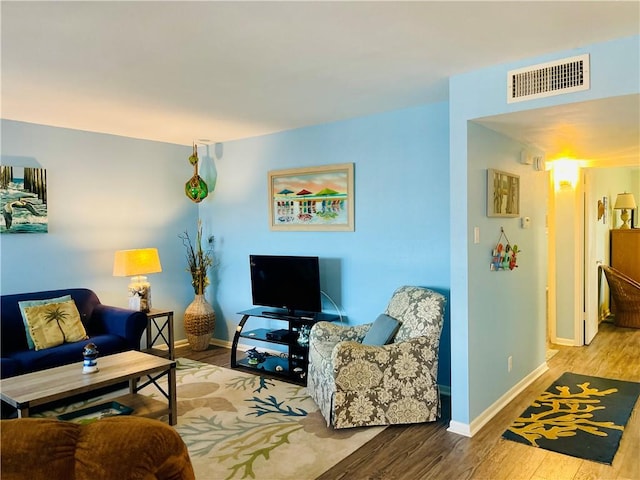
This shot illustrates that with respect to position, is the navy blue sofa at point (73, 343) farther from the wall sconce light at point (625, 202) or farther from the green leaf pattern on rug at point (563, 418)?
the wall sconce light at point (625, 202)

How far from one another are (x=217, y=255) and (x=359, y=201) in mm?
2130

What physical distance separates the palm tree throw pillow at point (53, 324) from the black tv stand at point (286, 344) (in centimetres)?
142

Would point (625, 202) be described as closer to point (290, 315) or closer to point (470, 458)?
point (290, 315)

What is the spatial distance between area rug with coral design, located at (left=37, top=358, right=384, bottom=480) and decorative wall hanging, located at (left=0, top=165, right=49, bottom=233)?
5.67 ft

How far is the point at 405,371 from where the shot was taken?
3184 millimetres

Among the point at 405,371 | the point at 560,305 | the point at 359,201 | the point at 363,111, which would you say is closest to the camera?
the point at 405,371

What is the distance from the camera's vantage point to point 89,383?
2.87m

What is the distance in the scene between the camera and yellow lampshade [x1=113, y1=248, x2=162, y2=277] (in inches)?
179

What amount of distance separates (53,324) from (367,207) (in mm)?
2890

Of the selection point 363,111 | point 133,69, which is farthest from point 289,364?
point 133,69

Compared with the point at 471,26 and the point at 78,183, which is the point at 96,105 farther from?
the point at 471,26

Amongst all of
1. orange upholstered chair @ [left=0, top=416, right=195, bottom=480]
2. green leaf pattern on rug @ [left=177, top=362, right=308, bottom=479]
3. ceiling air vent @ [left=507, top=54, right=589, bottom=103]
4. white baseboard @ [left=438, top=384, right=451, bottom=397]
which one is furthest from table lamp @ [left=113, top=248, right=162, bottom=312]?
orange upholstered chair @ [left=0, top=416, right=195, bottom=480]

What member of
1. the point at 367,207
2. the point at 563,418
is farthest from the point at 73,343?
the point at 563,418

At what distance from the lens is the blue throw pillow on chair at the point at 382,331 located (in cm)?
338
